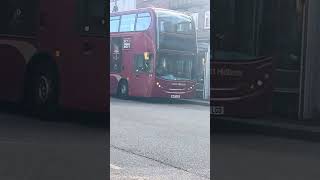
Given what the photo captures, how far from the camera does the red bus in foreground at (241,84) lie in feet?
7.07

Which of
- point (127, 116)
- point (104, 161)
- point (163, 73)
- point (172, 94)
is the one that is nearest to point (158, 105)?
point (172, 94)

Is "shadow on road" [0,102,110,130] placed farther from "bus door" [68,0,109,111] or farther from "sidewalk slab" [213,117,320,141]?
"sidewalk slab" [213,117,320,141]

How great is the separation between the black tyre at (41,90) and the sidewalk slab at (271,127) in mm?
734

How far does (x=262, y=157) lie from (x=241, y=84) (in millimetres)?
342

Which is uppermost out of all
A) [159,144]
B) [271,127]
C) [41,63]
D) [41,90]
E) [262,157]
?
[41,63]

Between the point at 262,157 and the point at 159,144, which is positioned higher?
the point at 262,157

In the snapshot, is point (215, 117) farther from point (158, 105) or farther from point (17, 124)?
point (158, 105)

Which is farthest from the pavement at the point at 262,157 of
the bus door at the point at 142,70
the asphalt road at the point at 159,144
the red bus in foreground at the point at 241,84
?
the bus door at the point at 142,70

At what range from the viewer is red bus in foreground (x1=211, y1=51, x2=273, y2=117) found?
2156mm

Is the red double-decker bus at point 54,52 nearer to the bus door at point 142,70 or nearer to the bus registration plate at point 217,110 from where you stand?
the bus registration plate at point 217,110

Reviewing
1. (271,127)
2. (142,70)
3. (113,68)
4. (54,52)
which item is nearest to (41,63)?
(54,52)

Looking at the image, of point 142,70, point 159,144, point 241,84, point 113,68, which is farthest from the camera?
point 142,70

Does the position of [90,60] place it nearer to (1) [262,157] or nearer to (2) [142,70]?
(1) [262,157]

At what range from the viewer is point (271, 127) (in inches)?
87.2
